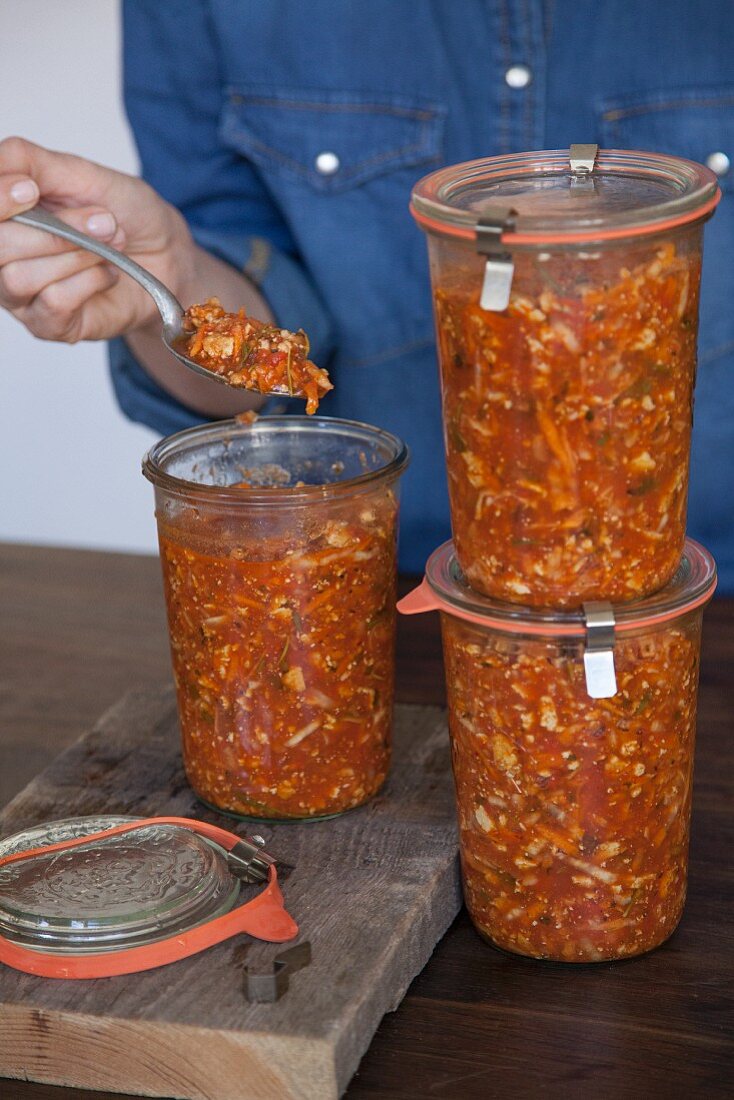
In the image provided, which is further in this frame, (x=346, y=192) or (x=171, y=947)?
(x=346, y=192)

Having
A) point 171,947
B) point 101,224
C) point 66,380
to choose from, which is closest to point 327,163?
point 101,224

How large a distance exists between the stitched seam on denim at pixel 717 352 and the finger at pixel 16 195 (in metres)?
0.86

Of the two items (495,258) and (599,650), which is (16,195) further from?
(599,650)

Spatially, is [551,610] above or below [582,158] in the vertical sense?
below

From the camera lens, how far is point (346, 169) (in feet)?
5.50

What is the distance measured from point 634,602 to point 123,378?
3.08ft

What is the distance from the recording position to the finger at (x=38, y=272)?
1202 millimetres

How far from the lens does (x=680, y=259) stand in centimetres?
82

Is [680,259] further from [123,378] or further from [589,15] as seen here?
[123,378]

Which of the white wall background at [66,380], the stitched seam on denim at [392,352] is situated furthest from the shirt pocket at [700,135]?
the white wall background at [66,380]

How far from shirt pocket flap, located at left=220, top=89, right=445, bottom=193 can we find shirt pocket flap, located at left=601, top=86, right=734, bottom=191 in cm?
22

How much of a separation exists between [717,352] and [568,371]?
901 mm

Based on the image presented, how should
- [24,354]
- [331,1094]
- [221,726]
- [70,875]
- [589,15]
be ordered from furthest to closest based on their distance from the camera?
[24,354], [589,15], [221,726], [70,875], [331,1094]

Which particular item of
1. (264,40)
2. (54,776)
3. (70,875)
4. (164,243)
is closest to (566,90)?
(264,40)
